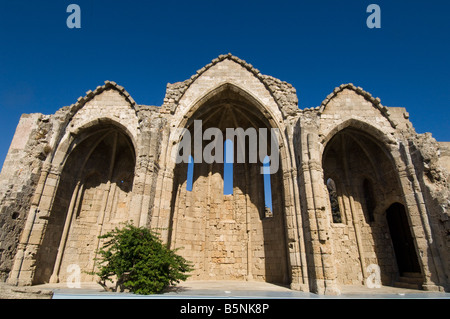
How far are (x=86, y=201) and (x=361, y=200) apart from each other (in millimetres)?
12253

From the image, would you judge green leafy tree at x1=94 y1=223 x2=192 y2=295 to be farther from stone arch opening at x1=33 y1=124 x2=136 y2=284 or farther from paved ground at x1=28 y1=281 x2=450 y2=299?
stone arch opening at x1=33 y1=124 x2=136 y2=284

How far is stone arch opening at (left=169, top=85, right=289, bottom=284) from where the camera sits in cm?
1083

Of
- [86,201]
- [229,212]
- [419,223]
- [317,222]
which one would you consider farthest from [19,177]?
[419,223]

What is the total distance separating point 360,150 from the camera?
38.7ft

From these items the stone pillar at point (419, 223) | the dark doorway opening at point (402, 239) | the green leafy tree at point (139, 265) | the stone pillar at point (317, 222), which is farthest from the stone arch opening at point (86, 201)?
the dark doorway opening at point (402, 239)

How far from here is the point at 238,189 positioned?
12.5m

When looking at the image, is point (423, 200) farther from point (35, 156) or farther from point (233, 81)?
point (35, 156)

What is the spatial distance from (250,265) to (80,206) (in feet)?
25.7

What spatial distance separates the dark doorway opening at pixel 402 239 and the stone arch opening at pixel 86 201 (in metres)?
11.2

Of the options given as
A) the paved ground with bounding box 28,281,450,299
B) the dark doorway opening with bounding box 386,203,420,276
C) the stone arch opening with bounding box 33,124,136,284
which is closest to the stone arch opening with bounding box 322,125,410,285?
the dark doorway opening with bounding box 386,203,420,276

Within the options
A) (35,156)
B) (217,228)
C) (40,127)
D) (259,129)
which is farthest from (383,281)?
(40,127)

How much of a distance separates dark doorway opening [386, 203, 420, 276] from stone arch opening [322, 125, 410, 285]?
0.27m

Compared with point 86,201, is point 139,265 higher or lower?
lower

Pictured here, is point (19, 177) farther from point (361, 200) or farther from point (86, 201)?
point (361, 200)
